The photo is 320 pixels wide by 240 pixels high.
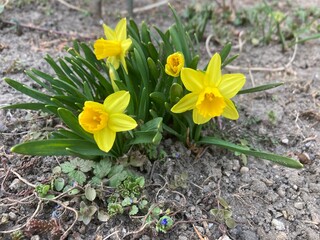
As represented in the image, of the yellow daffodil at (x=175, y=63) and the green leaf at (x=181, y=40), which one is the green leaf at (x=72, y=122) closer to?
the yellow daffodil at (x=175, y=63)

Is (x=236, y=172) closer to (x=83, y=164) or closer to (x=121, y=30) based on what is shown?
(x=83, y=164)

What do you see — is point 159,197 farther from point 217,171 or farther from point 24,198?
point 24,198

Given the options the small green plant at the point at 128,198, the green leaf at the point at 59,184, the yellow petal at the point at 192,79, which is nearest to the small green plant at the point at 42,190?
the green leaf at the point at 59,184

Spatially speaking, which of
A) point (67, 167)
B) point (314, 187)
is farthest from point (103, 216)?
point (314, 187)

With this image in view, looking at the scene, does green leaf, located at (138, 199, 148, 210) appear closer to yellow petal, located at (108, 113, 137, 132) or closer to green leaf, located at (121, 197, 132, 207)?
green leaf, located at (121, 197, 132, 207)

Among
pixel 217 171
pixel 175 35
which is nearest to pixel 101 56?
pixel 175 35

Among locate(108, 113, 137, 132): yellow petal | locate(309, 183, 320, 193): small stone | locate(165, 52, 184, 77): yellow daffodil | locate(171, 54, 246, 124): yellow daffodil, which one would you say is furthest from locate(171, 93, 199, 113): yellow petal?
locate(309, 183, 320, 193): small stone
